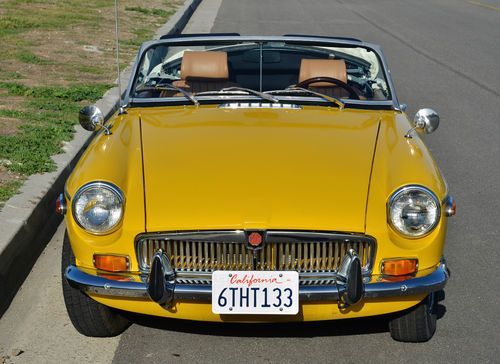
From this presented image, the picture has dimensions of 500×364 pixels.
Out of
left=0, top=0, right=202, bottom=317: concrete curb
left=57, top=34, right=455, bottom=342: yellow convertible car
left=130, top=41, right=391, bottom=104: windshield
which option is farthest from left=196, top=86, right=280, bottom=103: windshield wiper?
left=0, top=0, right=202, bottom=317: concrete curb

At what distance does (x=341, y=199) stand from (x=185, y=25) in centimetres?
1531

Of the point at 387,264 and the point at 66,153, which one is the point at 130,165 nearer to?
the point at 387,264

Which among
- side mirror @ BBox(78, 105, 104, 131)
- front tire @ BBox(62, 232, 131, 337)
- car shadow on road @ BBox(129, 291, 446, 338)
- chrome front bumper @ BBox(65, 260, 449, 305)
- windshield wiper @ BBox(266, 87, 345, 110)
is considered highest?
windshield wiper @ BBox(266, 87, 345, 110)

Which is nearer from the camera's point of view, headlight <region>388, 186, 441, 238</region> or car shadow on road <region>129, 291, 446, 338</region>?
headlight <region>388, 186, 441, 238</region>

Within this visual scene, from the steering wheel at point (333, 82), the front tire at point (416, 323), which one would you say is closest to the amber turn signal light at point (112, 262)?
the front tire at point (416, 323)

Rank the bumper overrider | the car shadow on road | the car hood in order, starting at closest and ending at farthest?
the bumper overrider → the car hood → the car shadow on road

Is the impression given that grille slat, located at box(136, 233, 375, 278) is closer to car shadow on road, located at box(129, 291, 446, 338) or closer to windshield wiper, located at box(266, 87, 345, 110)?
car shadow on road, located at box(129, 291, 446, 338)

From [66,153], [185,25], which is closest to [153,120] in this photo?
[66,153]

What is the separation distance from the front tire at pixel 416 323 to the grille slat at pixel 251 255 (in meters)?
0.50

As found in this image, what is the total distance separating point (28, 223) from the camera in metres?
5.73

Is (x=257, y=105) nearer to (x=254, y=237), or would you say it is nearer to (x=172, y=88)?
(x=172, y=88)

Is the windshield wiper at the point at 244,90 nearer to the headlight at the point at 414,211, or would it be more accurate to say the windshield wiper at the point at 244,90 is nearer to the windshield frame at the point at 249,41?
the windshield frame at the point at 249,41

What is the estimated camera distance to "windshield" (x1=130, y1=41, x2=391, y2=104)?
5.67 meters

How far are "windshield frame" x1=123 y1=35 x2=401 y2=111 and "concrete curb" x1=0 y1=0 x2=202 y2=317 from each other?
3.20 ft
